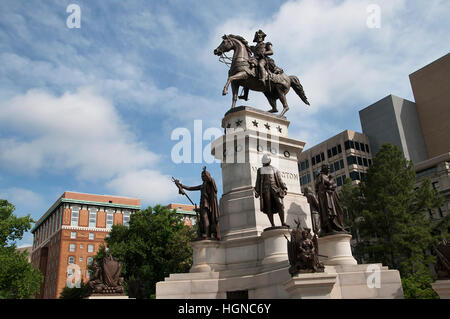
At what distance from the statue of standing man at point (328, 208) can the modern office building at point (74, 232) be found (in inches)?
2922

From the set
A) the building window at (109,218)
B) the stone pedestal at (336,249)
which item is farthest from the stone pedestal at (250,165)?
the building window at (109,218)

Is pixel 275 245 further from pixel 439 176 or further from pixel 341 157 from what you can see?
pixel 341 157

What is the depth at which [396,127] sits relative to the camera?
7825 centimetres

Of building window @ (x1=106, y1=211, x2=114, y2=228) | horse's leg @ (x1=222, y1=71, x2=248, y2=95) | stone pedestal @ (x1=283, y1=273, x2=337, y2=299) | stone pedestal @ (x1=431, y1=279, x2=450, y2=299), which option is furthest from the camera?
building window @ (x1=106, y1=211, x2=114, y2=228)

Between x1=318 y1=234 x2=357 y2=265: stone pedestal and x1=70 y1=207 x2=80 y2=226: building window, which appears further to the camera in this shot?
x1=70 y1=207 x2=80 y2=226: building window

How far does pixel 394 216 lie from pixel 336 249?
22363 millimetres

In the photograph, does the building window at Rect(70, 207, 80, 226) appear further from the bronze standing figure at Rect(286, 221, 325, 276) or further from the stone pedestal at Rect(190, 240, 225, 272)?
the bronze standing figure at Rect(286, 221, 325, 276)

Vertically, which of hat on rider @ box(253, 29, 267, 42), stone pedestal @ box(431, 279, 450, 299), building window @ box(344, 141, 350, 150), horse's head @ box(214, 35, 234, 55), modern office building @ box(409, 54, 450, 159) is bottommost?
stone pedestal @ box(431, 279, 450, 299)

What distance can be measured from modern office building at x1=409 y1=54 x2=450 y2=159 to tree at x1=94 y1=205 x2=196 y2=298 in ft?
189

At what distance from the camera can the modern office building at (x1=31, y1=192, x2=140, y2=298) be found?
84.4 m

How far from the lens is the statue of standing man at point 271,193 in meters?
13.8

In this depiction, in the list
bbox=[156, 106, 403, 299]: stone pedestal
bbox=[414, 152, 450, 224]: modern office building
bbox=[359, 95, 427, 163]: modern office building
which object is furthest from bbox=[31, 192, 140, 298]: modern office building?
bbox=[156, 106, 403, 299]: stone pedestal
